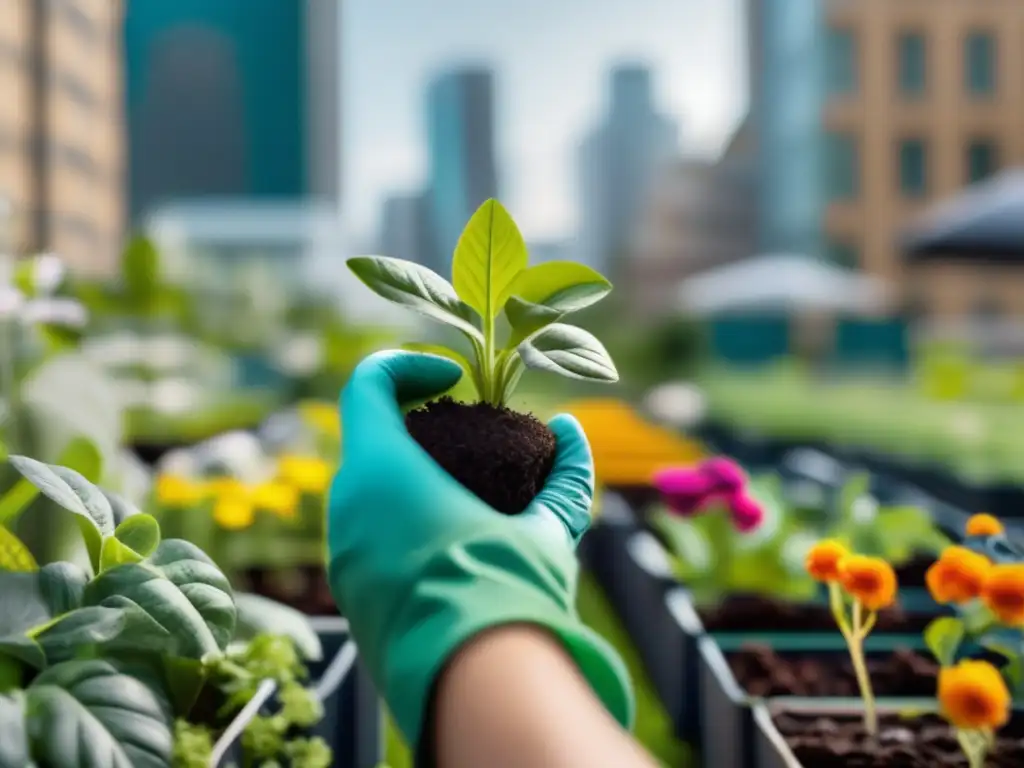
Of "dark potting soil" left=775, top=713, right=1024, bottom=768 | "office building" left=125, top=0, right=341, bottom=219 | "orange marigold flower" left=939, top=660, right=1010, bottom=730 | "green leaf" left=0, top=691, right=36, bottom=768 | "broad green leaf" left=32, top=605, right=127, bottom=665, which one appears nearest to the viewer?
"green leaf" left=0, top=691, right=36, bottom=768

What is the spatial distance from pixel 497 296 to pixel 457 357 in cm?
6

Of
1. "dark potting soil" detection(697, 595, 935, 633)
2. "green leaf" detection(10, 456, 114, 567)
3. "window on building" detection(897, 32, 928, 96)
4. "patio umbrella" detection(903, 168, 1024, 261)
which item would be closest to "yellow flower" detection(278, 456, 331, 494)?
"dark potting soil" detection(697, 595, 935, 633)

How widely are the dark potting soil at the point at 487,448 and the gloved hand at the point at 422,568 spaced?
0.06 feet

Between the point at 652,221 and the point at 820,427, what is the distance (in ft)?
133

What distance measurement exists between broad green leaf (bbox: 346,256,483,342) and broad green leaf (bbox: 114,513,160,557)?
0.39m

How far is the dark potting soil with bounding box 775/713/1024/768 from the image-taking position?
3.87 feet

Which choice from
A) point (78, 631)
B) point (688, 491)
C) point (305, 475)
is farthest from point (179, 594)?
point (688, 491)

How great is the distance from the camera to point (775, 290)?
392 inches

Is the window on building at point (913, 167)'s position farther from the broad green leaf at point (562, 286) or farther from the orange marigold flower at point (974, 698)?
the broad green leaf at point (562, 286)

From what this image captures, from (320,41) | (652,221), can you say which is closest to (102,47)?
(652,221)

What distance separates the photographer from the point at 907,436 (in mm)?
3826

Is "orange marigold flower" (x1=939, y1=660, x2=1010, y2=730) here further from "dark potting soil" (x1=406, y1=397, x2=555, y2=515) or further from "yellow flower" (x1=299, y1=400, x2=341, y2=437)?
"yellow flower" (x1=299, y1=400, x2=341, y2=437)

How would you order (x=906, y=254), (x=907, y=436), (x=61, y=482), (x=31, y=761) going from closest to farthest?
(x=31, y=761), (x=61, y=482), (x=907, y=436), (x=906, y=254)

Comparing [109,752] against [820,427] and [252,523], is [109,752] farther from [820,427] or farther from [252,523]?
[820,427]
